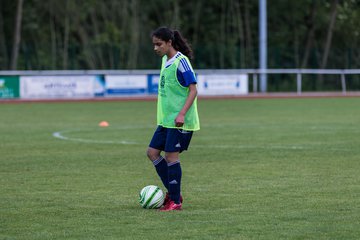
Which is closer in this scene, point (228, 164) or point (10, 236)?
point (10, 236)

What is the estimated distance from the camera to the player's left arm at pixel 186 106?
9.16 meters

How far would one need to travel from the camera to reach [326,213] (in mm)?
8930

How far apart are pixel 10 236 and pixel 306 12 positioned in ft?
163

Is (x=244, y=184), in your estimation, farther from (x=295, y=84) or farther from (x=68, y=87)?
(x=295, y=84)

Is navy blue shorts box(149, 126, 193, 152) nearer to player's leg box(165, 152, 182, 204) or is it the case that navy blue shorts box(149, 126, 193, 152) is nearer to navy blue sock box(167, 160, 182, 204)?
player's leg box(165, 152, 182, 204)

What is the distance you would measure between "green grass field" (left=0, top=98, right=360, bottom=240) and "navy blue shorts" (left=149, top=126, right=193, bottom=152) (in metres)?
0.65

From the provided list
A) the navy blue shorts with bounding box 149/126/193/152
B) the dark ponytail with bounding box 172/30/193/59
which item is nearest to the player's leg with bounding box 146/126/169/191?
the navy blue shorts with bounding box 149/126/193/152

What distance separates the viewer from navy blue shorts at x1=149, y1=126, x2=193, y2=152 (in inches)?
366

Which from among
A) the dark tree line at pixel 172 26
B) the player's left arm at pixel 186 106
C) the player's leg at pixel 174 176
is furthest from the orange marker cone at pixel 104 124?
the dark tree line at pixel 172 26

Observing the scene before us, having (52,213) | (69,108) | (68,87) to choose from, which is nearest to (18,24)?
(68,87)

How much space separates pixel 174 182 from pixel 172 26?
44440mm

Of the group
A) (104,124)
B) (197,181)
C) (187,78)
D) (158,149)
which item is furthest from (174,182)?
(104,124)

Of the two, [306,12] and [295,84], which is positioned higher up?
[306,12]

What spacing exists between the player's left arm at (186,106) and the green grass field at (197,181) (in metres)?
0.90
